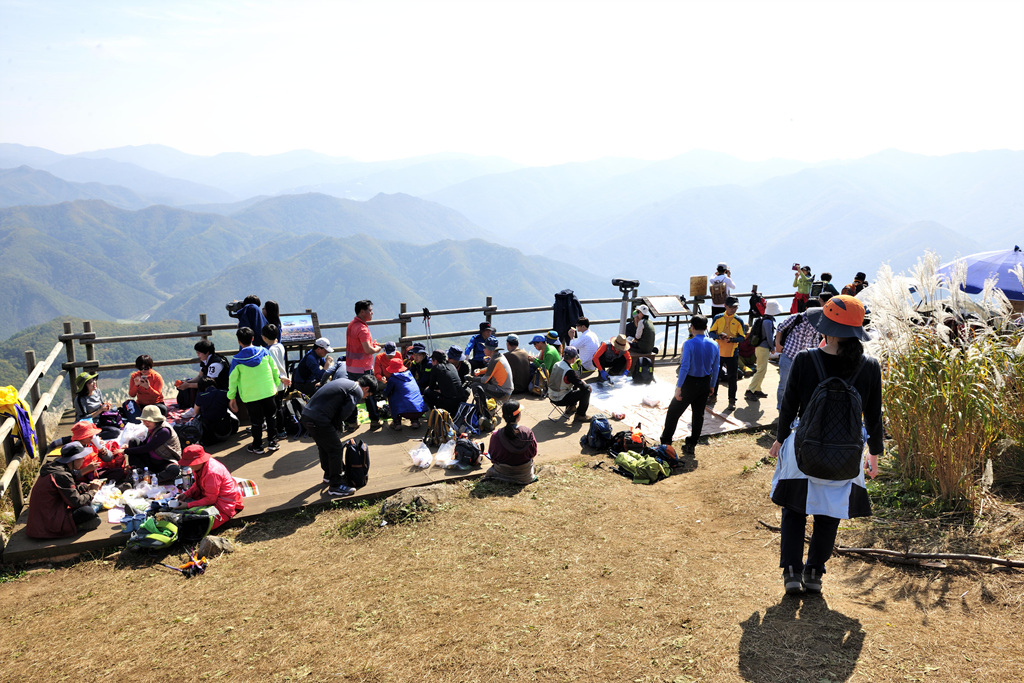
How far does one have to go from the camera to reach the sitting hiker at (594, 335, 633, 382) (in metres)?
10.3

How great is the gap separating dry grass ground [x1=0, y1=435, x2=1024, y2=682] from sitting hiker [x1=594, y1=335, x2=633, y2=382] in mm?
4539

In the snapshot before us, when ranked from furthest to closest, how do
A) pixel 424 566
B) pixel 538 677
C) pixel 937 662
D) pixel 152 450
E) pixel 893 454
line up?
pixel 152 450, pixel 893 454, pixel 424 566, pixel 538 677, pixel 937 662

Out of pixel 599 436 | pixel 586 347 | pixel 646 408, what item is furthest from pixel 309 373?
pixel 646 408

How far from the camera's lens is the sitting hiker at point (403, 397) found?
317 inches

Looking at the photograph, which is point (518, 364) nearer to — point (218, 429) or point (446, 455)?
point (446, 455)

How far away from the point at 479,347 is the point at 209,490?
199 inches

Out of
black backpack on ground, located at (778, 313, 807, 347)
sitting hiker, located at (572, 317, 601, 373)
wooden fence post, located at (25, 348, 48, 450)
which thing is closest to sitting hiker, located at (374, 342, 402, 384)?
sitting hiker, located at (572, 317, 601, 373)

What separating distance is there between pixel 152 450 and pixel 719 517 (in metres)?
5.95

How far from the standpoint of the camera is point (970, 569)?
418 centimetres

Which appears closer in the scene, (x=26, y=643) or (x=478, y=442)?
(x=26, y=643)

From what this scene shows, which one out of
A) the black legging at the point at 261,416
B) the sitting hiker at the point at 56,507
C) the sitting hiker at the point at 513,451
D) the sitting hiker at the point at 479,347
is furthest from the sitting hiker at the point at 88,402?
the sitting hiker at the point at 513,451

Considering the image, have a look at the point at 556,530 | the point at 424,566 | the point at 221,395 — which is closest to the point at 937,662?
the point at 556,530

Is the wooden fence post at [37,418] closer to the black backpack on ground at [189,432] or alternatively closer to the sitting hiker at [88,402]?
the sitting hiker at [88,402]

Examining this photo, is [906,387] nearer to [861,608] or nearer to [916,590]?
[916,590]
